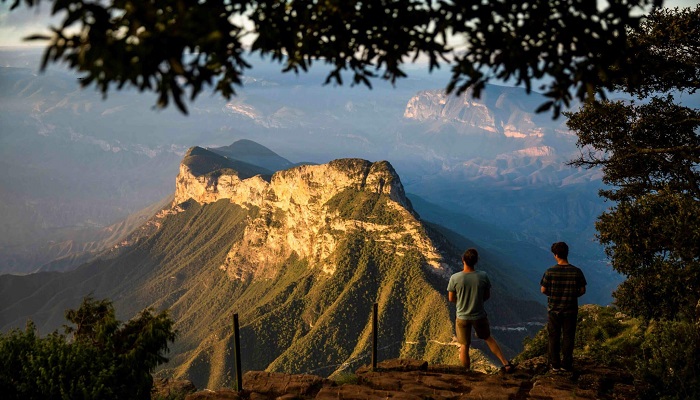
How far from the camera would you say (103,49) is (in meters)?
4.29

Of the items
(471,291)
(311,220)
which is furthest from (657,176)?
(311,220)

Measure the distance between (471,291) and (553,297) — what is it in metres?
1.93

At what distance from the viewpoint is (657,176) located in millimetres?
17297

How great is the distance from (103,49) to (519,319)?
134 metres

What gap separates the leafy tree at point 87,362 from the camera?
995 cm

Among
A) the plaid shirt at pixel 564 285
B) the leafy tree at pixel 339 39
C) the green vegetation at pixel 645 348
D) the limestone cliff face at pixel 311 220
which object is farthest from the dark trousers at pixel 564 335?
the limestone cliff face at pixel 311 220

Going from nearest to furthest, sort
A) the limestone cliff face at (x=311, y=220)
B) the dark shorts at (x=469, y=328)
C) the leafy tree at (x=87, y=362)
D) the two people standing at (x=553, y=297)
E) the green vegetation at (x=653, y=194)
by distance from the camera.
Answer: the leafy tree at (x=87, y=362) → the two people standing at (x=553, y=297) → the dark shorts at (x=469, y=328) → the green vegetation at (x=653, y=194) → the limestone cliff face at (x=311, y=220)

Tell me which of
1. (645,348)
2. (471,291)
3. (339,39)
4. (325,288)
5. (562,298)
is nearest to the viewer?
(339,39)

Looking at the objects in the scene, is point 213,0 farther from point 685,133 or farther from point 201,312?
point 201,312

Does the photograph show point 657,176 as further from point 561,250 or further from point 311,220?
point 311,220

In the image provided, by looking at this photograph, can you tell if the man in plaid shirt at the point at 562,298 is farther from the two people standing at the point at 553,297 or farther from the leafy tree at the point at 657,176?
the leafy tree at the point at 657,176

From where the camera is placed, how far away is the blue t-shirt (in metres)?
12.9

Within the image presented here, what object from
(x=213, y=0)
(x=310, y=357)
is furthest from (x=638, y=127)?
(x=310, y=357)

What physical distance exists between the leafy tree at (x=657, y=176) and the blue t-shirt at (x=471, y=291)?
4891 millimetres
